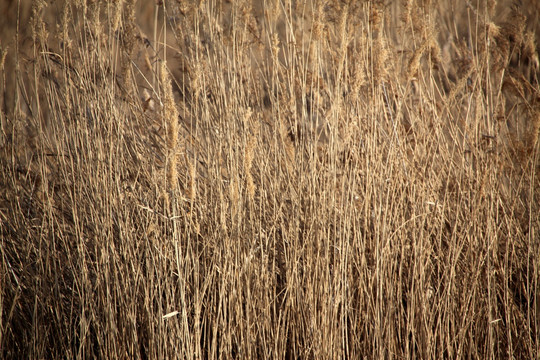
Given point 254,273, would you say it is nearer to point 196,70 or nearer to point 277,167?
point 277,167

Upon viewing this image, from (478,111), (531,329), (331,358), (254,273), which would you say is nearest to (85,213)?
(254,273)

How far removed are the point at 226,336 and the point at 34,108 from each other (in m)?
1.05

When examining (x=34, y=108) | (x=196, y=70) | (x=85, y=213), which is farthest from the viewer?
(x=34, y=108)

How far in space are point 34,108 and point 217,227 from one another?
0.81 metres

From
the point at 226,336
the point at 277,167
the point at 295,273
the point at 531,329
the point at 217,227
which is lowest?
the point at 531,329

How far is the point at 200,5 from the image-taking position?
147 cm

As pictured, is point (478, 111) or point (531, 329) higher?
point (478, 111)

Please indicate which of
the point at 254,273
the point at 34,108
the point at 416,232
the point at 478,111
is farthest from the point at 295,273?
the point at 34,108

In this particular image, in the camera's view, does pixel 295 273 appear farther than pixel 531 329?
No

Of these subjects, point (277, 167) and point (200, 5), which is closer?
point (200, 5)

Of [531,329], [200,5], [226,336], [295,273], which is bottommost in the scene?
[531,329]

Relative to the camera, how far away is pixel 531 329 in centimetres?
A: 170

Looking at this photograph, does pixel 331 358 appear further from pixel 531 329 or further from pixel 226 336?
pixel 531 329

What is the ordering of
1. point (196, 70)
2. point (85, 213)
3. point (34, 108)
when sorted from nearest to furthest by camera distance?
point (196, 70)
point (85, 213)
point (34, 108)
